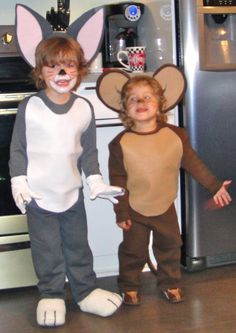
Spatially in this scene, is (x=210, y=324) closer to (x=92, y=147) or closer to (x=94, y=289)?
(x=94, y=289)

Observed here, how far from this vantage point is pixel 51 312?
6.33ft

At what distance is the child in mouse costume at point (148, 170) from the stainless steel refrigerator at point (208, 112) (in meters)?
0.20

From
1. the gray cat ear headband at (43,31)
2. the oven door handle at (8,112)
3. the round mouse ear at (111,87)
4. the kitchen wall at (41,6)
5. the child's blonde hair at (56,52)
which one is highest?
the kitchen wall at (41,6)

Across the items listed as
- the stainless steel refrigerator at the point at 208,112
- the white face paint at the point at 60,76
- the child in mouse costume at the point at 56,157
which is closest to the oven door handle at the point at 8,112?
the child in mouse costume at the point at 56,157

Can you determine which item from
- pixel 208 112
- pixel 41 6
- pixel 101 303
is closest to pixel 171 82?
pixel 208 112

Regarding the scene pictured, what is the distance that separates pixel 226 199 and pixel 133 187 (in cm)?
33

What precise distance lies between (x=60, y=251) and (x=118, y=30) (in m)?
1.21

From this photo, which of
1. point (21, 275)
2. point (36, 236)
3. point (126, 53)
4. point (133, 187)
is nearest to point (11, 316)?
point (21, 275)

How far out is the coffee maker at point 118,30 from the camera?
261 centimetres

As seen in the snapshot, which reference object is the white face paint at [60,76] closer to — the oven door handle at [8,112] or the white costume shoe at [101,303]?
the oven door handle at [8,112]

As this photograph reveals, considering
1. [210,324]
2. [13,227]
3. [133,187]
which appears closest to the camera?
[210,324]

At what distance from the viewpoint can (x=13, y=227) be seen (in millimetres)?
2164

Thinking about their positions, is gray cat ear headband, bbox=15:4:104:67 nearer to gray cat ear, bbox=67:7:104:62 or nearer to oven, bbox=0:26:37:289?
gray cat ear, bbox=67:7:104:62

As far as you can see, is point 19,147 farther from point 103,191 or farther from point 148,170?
point 148,170
